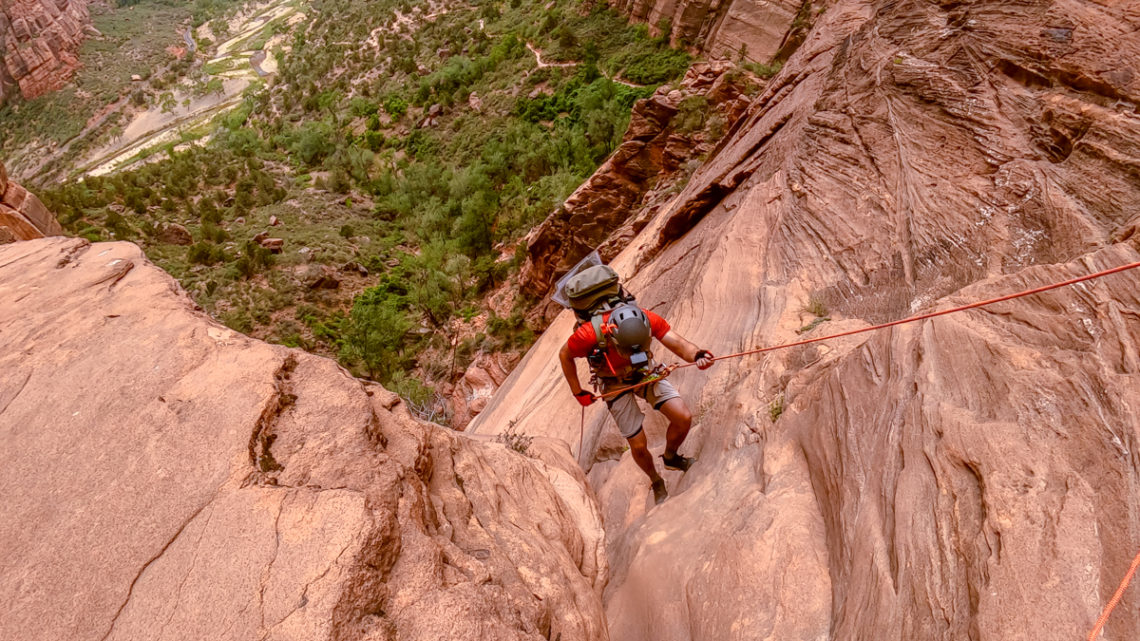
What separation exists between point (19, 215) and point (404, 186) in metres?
25.7

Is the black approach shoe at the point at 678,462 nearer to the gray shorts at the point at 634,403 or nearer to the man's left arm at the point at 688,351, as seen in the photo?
the gray shorts at the point at 634,403

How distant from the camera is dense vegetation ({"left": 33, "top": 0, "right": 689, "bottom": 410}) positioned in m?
26.1

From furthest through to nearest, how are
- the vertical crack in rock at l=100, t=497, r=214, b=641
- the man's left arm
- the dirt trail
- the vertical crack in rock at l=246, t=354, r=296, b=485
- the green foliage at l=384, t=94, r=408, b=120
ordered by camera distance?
the dirt trail, the green foliage at l=384, t=94, r=408, b=120, the man's left arm, the vertical crack in rock at l=246, t=354, r=296, b=485, the vertical crack in rock at l=100, t=497, r=214, b=641

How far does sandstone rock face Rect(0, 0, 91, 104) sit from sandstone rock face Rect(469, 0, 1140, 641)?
108 meters

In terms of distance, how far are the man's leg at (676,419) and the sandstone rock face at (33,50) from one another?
359 ft

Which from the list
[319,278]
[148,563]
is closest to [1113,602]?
[148,563]

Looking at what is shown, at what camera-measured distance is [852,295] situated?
229 inches

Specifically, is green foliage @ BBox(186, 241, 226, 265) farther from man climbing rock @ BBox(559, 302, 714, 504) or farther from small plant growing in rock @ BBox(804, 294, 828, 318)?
small plant growing in rock @ BBox(804, 294, 828, 318)

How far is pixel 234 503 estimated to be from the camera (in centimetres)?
325

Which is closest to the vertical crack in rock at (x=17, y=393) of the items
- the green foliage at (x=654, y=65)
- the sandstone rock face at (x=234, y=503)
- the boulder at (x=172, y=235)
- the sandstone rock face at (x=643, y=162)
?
the sandstone rock face at (x=234, y=503)

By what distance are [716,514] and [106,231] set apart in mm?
33636

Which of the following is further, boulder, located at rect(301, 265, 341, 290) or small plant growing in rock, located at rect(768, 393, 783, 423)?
boulder, located at rect(301, 265, 341, 290)

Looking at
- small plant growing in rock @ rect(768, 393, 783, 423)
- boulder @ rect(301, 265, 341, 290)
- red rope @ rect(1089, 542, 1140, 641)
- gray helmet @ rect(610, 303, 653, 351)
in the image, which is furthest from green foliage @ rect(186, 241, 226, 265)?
red rope @ rect(1089, 542, 1140, 641)

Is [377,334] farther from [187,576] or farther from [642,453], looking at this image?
[187,576]
